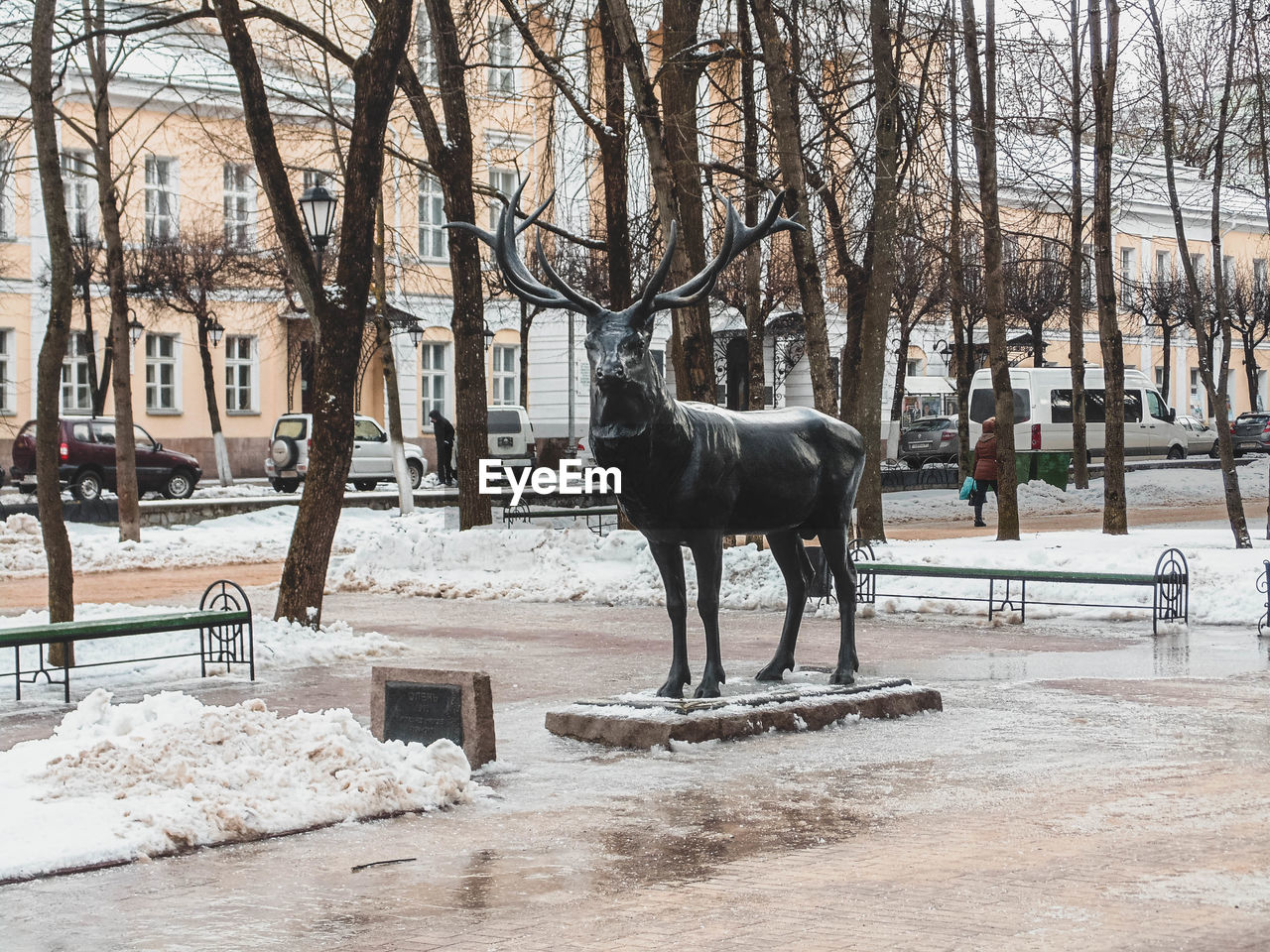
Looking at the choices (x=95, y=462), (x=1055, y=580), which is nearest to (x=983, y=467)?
(x=1055, y=580)

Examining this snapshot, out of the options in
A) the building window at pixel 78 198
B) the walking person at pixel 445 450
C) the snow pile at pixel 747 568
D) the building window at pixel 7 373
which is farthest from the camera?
the building window at pixel 7 373

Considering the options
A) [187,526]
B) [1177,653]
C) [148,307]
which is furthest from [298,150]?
[1177,653]

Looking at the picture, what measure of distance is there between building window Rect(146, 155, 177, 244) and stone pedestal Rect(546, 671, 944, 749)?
37690 mm

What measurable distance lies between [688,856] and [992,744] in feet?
11.0

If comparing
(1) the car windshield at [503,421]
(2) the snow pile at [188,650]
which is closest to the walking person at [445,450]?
(1) the car windshield at [503,421]

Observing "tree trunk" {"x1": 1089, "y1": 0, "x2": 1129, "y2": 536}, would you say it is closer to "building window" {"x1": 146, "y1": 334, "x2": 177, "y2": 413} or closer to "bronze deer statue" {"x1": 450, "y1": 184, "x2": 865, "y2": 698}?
"bronze deer statue" {"x1": 450, "y1": 184, "x2": 865, "y2": 698}

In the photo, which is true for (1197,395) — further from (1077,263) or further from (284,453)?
(284,453)

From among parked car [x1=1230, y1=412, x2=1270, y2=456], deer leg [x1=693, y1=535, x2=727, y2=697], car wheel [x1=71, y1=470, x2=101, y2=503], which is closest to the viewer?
deer leg [x1=693, y1=535, x2=727, y2=697]

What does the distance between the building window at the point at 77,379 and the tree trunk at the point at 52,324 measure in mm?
34365

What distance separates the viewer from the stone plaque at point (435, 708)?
30.4ft

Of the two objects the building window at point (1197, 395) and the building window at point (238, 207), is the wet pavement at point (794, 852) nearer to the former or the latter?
the building window at point (238, 207)

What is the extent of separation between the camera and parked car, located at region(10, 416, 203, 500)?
37188 millimetres

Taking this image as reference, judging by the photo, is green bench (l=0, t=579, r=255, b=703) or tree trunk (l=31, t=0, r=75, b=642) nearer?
green bench (l=0, t=579, r=255, b=703)

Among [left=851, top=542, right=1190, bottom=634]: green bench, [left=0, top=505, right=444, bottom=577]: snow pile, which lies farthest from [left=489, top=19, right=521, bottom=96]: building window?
[left=851, top=542, right=1190, bottom=634]: green bench
